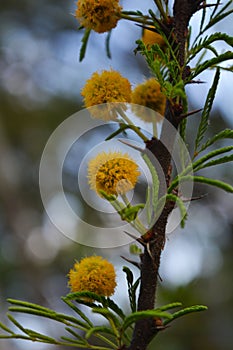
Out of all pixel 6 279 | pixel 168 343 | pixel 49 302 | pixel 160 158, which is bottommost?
pixel 160 158

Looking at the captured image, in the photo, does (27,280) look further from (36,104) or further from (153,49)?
(153,49)

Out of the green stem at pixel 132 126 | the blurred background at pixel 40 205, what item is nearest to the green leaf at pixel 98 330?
the green stem at pixel 132 126

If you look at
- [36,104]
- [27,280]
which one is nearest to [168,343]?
[27,280]

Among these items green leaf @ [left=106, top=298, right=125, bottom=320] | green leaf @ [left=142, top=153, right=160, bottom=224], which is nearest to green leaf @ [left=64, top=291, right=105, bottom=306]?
green leaf @ [left=106, top=298, right=125, bottom=320]

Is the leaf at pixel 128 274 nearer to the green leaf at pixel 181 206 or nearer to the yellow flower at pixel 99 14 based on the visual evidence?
the green leaf at pixel 181 206

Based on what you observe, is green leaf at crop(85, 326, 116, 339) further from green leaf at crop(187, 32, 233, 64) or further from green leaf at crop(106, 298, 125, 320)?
green leaf at crop(187, 32, 233, 64)

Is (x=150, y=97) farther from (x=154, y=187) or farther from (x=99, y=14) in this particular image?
(x=154, y=187)
